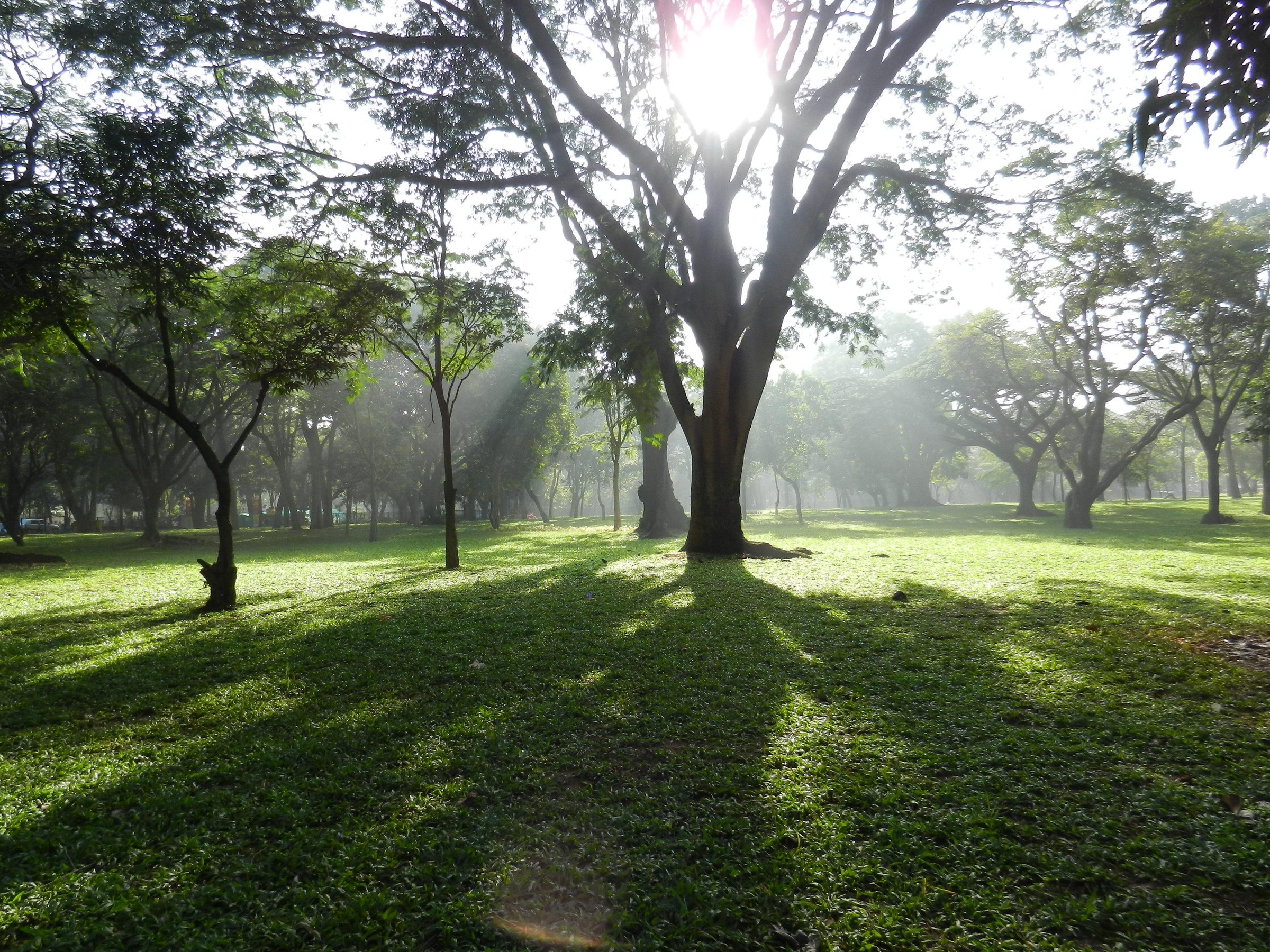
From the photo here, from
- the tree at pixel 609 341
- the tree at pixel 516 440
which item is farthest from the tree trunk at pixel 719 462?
the tree at pixel 516 440

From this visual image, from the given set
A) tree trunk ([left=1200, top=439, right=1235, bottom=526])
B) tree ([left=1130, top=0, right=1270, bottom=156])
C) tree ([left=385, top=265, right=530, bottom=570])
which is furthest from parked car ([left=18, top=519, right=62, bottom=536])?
tree trunk ([left=1200, top=439, right=1235, bottom=526])

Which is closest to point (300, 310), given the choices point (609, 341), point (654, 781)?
point (609, 341)

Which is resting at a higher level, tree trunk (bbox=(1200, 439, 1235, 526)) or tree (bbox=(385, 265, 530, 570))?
tree (bbox=(385, 265, 530, 570))

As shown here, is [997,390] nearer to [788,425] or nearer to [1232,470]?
[788,425]

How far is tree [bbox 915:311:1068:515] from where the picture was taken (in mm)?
29125

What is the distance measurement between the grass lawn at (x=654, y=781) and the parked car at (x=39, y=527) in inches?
2243

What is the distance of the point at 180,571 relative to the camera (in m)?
14.9

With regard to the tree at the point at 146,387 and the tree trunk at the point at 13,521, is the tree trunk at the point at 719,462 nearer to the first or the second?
the tree at the point at 146,387

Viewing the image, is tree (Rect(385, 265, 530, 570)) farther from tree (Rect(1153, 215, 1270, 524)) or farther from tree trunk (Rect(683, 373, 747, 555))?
tree (Rect(1153, 215, 1270, 524))

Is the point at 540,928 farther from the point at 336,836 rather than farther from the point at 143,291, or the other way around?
the point at 143,291

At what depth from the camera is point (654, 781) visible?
10.6ft

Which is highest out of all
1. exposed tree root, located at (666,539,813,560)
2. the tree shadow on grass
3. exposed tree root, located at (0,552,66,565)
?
exposed tree root, located at (666,539,813,560)

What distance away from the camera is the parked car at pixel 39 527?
4809 cm

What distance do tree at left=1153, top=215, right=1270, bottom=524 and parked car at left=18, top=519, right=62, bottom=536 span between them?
67181 millimetres
